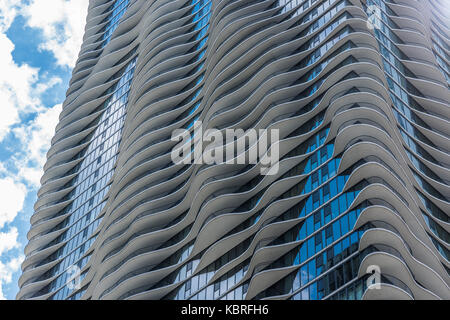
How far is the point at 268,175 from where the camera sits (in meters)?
76.4

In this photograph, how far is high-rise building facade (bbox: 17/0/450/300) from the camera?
216 feet

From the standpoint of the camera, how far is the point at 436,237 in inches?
2820

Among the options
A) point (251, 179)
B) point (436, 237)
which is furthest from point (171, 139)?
point (436, 237)

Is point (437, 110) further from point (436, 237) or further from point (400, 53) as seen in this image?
point (436, 237)

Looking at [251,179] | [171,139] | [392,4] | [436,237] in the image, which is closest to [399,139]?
[436,237]

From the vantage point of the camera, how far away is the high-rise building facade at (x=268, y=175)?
216ft

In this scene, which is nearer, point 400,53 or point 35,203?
point 400,53

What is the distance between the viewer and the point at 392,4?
9319 centimetres

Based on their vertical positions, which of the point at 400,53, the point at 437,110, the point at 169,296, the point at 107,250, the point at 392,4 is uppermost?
the point at 392,4
